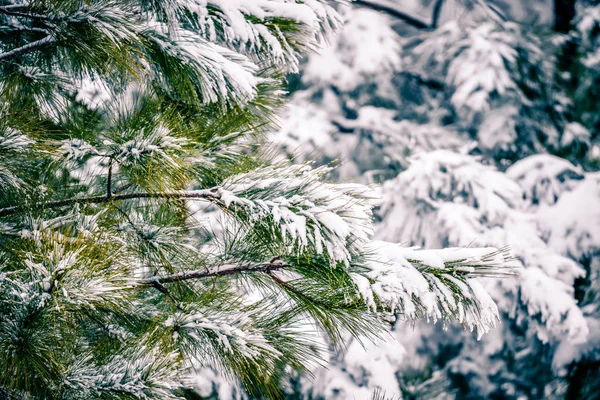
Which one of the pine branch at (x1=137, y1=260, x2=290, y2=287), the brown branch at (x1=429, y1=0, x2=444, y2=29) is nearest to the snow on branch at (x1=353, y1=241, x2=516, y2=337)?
the pine branch at (x1=137, y1=260, x2=290, y2=287)

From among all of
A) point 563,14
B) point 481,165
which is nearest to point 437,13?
point 563,14

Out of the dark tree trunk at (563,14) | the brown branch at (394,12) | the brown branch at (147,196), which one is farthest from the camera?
the brown branch at (394,12)

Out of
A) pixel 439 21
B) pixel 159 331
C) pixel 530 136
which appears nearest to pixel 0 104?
pixel 159 331

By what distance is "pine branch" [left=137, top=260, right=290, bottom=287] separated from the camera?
993 millimetres

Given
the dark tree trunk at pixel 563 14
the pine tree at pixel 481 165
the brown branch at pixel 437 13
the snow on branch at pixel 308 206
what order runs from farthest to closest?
1. the brown branch at pixel 437 13
2. the dark tree trunk at pixel 563 14
3. the pine tree at pixel 481 165
4. the snow on branch at pixel 308 206

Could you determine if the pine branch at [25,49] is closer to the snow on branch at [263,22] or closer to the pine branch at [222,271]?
the snow on branch at [263,22]

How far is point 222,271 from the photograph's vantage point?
1080mm

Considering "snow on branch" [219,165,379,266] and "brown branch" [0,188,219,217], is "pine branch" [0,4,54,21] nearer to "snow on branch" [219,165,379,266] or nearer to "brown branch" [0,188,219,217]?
"brown branch" [0,188,219,217]

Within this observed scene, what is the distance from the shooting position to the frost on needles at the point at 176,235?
2.59ft

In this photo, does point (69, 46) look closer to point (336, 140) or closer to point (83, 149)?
point (83, 149)

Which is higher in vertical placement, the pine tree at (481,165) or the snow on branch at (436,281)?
the snow on branch at (436,281)

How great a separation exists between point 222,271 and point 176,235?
0.32 metres

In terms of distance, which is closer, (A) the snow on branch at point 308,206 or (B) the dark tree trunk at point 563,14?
(A) the snow on branch at point 308,206

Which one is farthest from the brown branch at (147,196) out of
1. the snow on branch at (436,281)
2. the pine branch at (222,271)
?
the snow on branch at (436,281)
